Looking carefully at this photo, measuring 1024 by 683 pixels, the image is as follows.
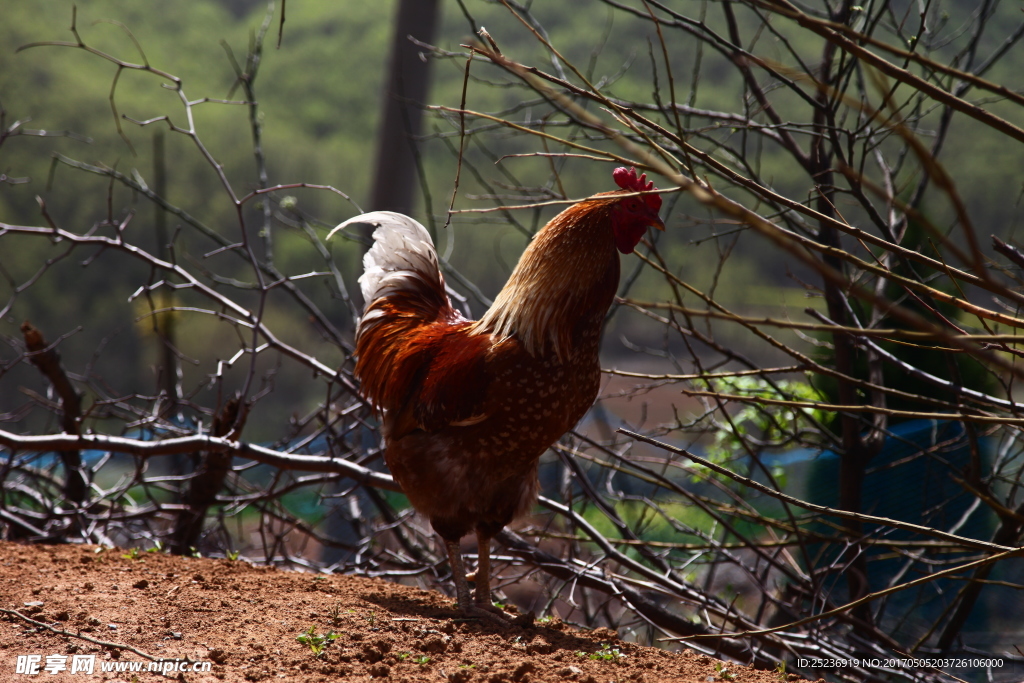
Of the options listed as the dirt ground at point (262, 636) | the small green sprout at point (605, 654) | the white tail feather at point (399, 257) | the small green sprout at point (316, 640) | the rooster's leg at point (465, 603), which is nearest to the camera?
the dirt ground at point (262, 636)

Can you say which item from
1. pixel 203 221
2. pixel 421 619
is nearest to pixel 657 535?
pixel 421 619

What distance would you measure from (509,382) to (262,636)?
1278 mm

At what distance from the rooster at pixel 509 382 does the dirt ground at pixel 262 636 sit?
1.41 ft

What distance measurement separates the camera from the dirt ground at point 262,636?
2201 mm

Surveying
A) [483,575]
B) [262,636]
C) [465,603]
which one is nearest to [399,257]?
[483,575]

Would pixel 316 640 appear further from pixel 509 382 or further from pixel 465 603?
pixel 509 382

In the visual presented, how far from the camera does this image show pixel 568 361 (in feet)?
9.22

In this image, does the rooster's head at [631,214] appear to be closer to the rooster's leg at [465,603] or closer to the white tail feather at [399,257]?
the white tail feather at [399,257]

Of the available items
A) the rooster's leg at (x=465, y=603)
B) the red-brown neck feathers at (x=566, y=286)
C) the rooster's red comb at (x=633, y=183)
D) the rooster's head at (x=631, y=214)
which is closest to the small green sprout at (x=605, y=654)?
the rooster's leg at (x=465, y=603)

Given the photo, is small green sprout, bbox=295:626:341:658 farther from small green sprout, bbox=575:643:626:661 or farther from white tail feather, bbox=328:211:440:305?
white tail feather, bbox=328:211:440:305

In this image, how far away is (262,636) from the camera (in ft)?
8.00

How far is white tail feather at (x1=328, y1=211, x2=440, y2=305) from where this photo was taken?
3.74 m

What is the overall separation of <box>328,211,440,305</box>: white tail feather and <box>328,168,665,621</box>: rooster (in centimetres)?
53

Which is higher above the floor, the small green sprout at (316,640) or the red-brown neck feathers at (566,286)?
the red-brown neck feathers at (566,286)
